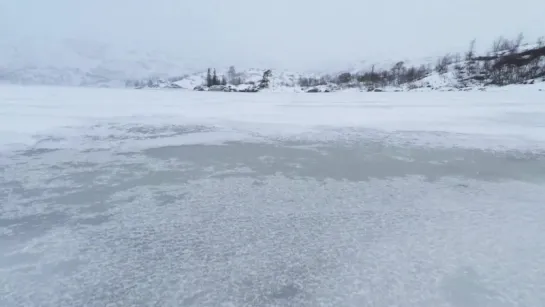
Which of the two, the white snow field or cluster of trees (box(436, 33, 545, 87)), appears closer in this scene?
Result: the white snow field

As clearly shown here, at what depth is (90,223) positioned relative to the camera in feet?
10.0

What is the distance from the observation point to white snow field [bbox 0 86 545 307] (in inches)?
83.9

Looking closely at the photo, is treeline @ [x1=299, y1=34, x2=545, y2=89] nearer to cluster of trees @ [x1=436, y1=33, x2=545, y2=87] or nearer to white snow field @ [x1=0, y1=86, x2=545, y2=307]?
cluster of trees @ [x1=436, y1=33, x2=545, y2=87]

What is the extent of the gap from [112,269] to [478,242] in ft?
9.21

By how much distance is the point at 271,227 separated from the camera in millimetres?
3033

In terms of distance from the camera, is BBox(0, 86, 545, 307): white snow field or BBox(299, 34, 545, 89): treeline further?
BBox(299, 34, 545, 89): treeline

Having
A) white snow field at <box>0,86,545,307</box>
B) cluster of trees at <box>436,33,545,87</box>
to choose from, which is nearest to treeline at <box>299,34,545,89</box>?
cluster of trees at <box>436,33,545,87</box>

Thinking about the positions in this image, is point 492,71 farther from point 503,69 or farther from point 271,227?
point 271,227

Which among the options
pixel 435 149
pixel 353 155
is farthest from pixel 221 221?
pixel 435 149

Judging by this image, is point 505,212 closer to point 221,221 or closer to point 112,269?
A: point 221,221

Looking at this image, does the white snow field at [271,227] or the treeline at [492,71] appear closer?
the white snow field at [271,227]

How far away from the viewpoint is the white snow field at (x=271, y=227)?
6.99 feet

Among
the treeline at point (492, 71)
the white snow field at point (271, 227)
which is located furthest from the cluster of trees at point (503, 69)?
the white snow field at point (271, 227)

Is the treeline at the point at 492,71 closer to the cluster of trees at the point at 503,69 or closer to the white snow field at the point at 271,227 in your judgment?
the cluster of trees at the point at 503,69
